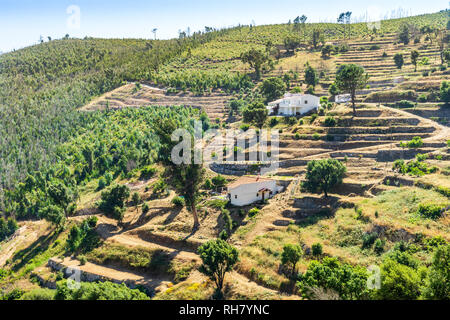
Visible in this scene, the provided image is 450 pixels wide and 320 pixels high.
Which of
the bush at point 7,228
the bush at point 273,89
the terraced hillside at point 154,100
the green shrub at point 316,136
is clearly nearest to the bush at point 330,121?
the green shrub at point 316,136

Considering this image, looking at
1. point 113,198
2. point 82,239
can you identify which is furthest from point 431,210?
point 82,239

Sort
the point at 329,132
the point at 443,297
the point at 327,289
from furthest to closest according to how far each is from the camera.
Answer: the point at 329,132 < the point at 327,289 < the point at 443,297

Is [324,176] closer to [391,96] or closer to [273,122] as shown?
[273,122]

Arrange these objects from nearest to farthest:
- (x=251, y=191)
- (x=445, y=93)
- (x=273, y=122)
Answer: (x=251, y=191), (x=445, y=93), (x=273, y=122)

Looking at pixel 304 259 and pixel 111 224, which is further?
pixel 111 224

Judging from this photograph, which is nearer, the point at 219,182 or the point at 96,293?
the point at 96,293

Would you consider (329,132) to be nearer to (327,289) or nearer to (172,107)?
(327,289)

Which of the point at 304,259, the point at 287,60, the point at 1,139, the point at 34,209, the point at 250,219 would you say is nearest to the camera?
the point at 304,259

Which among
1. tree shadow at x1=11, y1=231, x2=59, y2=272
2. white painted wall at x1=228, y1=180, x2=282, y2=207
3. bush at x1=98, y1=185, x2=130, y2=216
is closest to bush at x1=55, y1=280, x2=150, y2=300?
bush at x1=98, y1=185, x2=130, y2=216
